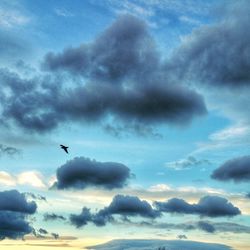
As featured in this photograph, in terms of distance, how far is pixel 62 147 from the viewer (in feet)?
557

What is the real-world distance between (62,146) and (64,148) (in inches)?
56.8

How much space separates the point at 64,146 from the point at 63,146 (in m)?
0.74

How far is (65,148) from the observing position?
170625 mm

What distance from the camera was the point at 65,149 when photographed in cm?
16888

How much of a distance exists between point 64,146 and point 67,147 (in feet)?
5.25

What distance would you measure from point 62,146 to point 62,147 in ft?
1.75

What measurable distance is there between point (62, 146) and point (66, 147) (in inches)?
→ 82.0

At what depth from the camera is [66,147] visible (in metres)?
170

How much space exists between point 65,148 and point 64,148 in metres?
0.74

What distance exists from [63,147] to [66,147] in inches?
59.6

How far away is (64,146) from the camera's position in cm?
17000

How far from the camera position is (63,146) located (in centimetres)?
16938

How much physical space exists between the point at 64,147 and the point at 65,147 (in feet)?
1.66
